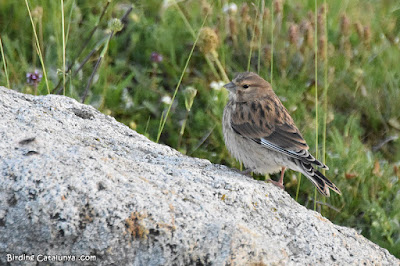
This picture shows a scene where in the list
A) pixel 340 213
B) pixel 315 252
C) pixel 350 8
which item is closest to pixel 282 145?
pixel 340 213

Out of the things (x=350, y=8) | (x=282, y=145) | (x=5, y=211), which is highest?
(x=350, y=8)

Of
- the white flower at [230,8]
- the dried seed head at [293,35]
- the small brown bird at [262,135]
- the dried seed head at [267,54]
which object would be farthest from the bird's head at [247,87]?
the white flower at [230,8]

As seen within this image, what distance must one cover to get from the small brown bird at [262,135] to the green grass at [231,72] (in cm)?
38

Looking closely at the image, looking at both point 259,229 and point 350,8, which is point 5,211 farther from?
point 350,8

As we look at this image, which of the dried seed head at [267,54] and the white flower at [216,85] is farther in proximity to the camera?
the dried seed head at [267,54]

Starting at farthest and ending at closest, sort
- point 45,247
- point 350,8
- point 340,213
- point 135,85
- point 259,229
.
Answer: point 350,8 → point 135,85 → point 340,213 → point 259,229 → point 45,247

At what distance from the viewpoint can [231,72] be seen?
19.5 ft

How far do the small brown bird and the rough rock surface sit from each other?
2.69ft

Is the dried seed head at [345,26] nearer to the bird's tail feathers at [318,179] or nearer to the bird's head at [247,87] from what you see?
the bird's head at [247,87]

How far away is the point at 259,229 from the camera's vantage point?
112 inches

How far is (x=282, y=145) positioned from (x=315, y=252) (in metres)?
1.35

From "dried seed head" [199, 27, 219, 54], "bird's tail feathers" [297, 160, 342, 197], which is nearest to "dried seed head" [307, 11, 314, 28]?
"dried seed head" [199, 27, 219, 54]

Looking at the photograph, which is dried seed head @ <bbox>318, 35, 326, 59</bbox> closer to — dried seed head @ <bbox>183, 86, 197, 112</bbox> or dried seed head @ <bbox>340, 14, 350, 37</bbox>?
dried seed head @ <bbox>340, 14, 350, 37</bbox>

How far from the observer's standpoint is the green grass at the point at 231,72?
4828mm
